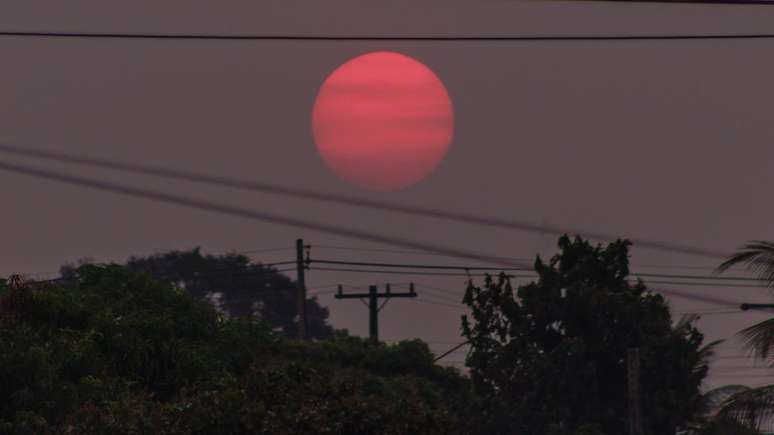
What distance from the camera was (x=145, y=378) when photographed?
133 feet

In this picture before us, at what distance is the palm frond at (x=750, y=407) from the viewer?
4344 centimetres

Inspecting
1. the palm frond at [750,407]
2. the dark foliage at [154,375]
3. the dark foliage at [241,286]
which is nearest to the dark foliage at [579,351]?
Result: the dark foliage at [154,375]

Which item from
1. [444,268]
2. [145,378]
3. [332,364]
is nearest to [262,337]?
[145,378]

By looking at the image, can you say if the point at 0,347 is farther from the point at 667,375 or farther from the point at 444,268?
the point at 444,268

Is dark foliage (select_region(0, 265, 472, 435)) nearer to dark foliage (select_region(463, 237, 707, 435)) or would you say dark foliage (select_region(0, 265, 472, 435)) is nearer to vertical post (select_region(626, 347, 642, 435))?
dark foliage (select_region(463, 237, 707, 435))

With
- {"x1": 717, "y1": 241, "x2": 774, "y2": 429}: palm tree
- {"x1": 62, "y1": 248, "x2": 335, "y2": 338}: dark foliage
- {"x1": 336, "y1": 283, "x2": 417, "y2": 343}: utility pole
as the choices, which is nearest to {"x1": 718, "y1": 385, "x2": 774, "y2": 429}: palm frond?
{"x1": 717, "y1": 241, "x2": 774, "y2": 429}: palm tree

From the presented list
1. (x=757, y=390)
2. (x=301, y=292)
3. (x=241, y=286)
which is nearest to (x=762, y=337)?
(x=757, y=390)

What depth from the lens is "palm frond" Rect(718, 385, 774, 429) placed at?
4344cm

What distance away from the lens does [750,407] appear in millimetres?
43812

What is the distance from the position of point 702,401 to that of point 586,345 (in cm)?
526

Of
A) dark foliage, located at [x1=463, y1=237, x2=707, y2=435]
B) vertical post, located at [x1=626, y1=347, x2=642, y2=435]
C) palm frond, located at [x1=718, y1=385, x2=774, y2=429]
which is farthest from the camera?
dark foliage, located at [x1=463, y1=237, x2=707, y2=435]

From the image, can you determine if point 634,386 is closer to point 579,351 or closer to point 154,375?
point 579,351

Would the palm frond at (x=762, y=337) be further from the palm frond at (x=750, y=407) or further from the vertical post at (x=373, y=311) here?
the vertical post at (x=373, y=311)

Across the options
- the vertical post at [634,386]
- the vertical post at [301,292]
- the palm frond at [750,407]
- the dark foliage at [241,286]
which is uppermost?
the dark foliage at [241,286]
